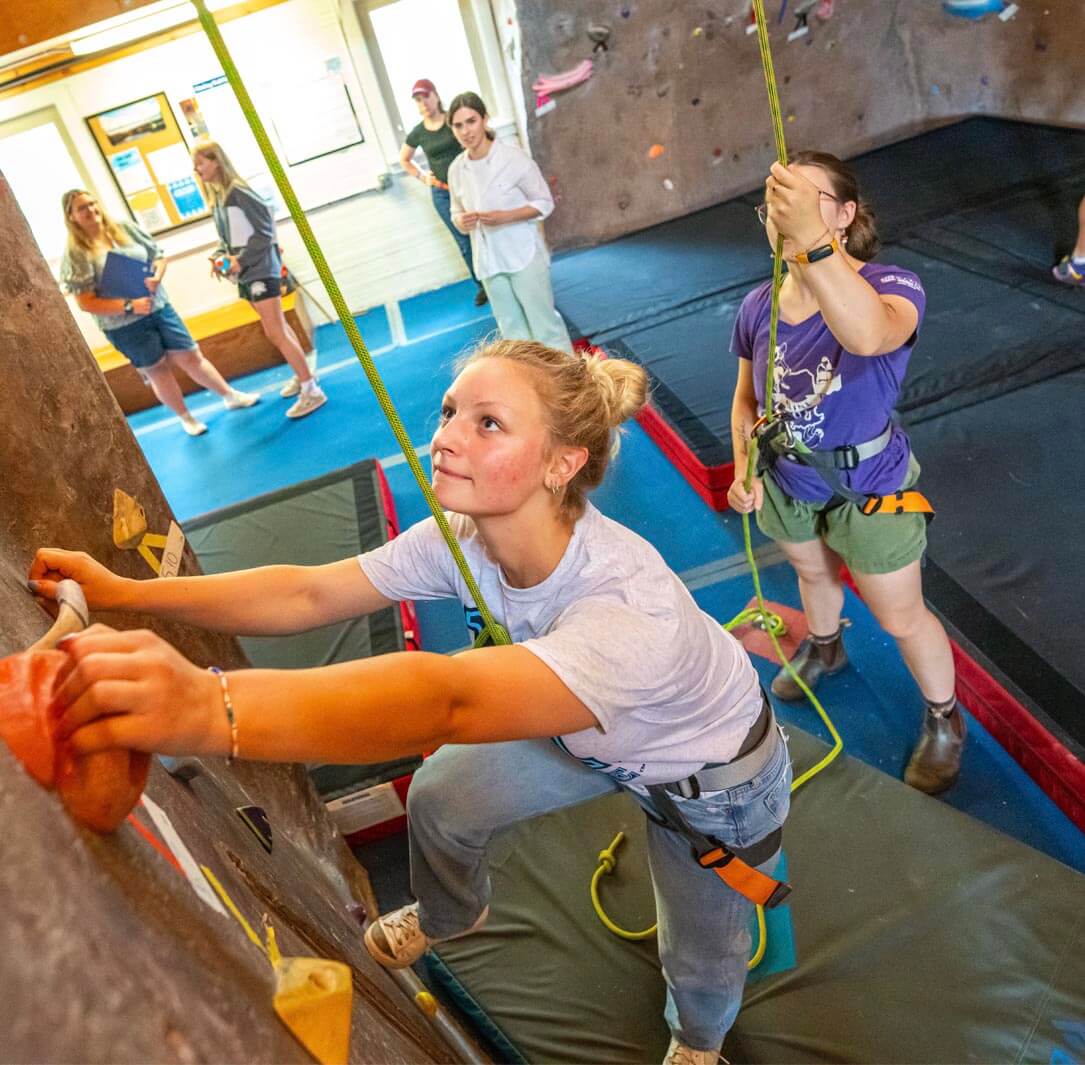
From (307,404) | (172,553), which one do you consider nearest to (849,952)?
(172,553)

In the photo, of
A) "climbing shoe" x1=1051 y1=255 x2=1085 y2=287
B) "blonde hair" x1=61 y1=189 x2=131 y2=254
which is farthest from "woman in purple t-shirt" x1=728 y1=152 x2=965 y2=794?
"blonde hair" x1=61 y1=189 x2=131 y2=254

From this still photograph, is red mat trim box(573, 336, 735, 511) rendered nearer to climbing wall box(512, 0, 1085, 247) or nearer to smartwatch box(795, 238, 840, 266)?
smartwatch box(795, 238, 840, 266)

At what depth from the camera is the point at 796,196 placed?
5.61 ft

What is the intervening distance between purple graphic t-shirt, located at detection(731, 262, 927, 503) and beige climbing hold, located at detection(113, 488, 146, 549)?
1.54 m

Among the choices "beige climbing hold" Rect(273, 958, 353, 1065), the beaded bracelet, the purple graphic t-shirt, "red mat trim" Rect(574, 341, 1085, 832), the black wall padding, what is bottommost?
"red mat trim" Rect(574, 341, 1085, 832)

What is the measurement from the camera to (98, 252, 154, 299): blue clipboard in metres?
5.07

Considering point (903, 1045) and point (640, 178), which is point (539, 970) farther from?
point (640, 178)

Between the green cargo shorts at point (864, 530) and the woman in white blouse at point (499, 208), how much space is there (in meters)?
2.12

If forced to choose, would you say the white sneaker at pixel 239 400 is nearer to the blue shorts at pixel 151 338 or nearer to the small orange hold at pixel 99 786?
the blue shorts at pixel 151 338

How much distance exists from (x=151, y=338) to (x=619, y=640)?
5.52 m

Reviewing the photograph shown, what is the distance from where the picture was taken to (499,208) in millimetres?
4273

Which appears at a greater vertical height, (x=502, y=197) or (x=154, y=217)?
→ (x=154, y=217)

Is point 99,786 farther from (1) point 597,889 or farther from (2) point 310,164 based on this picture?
(2) point 310,164

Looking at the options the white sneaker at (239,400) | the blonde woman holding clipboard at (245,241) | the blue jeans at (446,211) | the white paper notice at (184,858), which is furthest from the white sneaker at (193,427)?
the white paper notice at (184,858)
